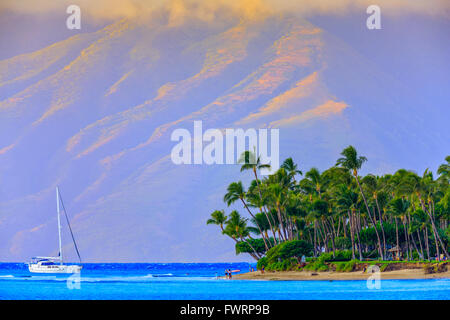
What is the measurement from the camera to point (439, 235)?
2589 inches

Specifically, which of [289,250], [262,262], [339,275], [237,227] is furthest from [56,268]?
[339,275]

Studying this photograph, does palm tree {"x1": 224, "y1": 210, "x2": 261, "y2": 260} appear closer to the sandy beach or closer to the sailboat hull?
the sandy beach

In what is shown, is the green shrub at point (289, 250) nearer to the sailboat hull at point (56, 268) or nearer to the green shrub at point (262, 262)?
the green shrub at point (262, 262)

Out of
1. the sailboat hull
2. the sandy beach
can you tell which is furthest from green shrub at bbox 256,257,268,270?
the sailboat hull

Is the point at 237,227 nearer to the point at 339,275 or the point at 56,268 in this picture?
the point at 339,275

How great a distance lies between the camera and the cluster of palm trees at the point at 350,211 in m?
63.8

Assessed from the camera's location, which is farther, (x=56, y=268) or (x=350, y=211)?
(x=56, y=268)

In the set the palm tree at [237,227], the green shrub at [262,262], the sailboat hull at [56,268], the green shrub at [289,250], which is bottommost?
the sailboat hull at [56,268]

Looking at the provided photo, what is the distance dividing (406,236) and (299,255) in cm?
991

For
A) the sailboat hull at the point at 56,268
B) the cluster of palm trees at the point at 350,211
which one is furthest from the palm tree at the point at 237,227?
the sailboat hull at the point at 56,268

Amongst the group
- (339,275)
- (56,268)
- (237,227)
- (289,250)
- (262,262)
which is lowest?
(56,268)

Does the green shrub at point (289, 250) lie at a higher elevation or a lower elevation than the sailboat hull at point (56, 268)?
higher

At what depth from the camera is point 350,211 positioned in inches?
2591
